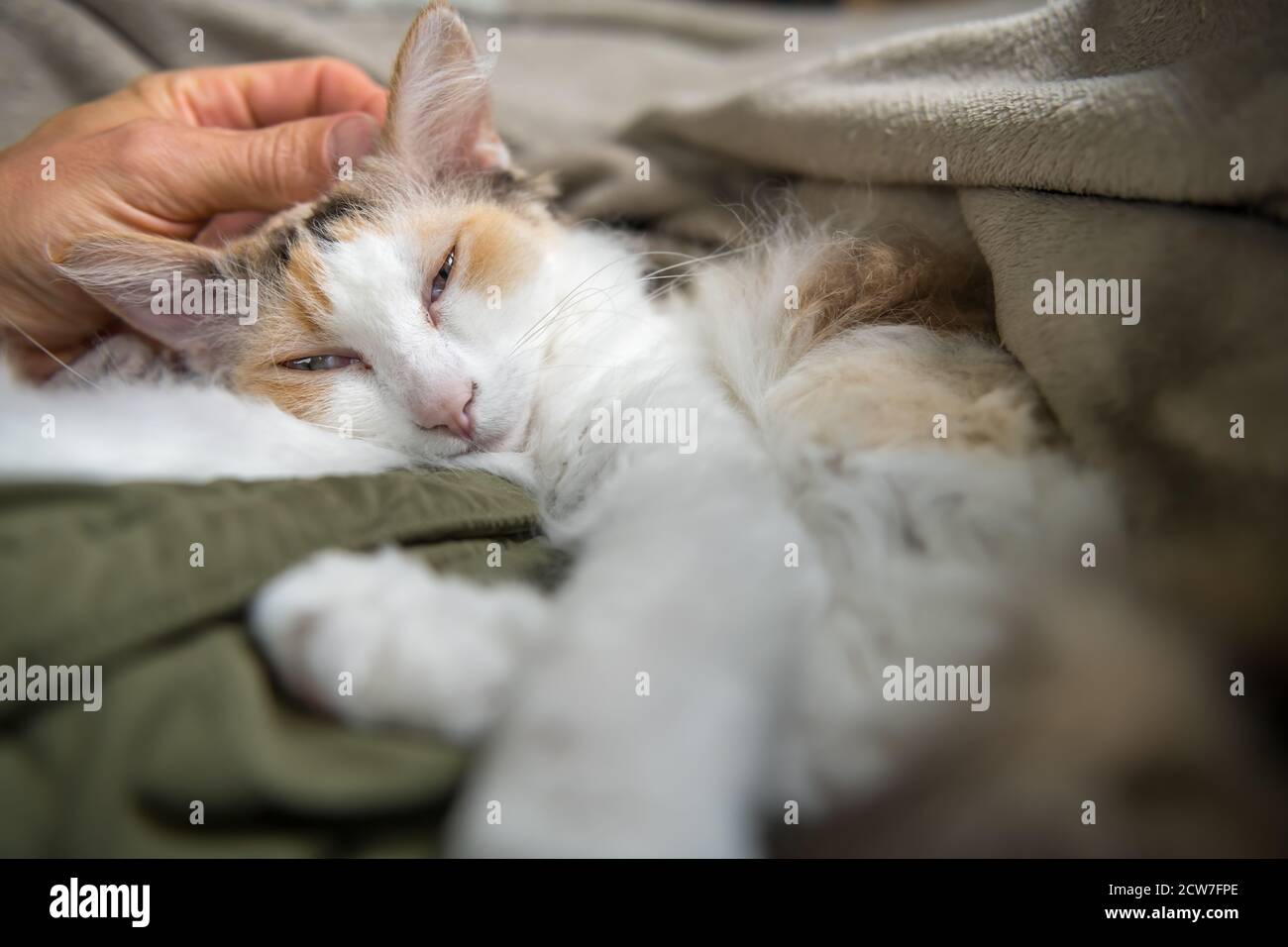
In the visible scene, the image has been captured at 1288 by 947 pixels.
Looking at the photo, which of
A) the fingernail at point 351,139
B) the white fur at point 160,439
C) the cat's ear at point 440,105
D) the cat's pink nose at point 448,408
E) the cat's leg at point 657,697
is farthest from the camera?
the fingernail at point 351,139

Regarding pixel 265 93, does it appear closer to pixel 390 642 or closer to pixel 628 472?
pixel 628 472

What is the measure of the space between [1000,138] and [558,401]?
664 millimetres

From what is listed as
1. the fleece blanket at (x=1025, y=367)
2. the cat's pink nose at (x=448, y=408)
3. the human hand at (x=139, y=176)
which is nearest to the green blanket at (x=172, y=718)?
the fleece blanket at (x=1025, y=367)

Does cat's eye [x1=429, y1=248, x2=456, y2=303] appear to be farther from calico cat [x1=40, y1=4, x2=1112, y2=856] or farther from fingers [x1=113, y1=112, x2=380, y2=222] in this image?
fingers [x1=113, y1=112, x2=380, y2=222]

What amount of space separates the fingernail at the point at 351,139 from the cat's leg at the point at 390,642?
30.8 inches

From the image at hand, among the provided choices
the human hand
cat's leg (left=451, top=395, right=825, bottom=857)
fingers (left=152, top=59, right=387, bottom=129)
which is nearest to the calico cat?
cat's leg (left=451, top=395, right=825, bottom=857)

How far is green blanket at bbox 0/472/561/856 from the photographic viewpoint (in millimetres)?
550

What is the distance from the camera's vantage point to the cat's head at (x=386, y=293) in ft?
3.23

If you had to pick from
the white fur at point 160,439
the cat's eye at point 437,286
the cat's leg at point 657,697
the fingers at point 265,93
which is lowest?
the cat's leg at point 657,697

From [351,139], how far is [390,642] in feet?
3.00

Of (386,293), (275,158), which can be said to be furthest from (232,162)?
(386,293)

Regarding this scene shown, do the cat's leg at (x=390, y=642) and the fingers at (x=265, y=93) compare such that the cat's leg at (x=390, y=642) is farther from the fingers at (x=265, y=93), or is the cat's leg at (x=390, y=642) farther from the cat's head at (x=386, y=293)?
the fingers at (x=265, y=93)

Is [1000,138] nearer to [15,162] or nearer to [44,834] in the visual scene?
[44,834]

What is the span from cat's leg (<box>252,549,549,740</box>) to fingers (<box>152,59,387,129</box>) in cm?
103
